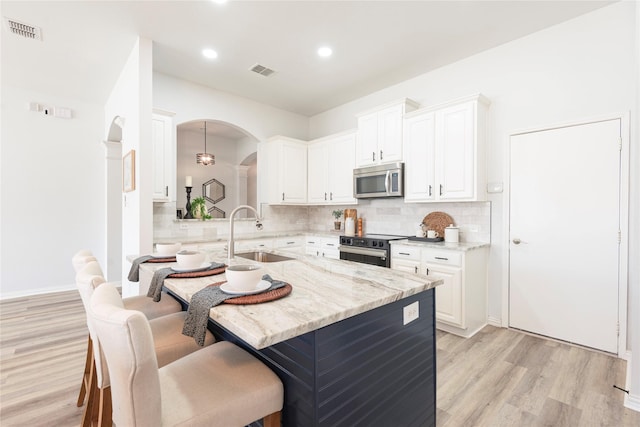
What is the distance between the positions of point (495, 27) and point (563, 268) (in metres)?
2.44

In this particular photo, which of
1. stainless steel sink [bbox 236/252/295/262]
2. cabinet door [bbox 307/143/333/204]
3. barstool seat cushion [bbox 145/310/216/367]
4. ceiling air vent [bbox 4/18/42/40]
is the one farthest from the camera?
cabinet door [bbox 307/143/333/204]

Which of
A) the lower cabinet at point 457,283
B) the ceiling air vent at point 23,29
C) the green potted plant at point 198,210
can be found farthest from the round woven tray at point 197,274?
the ceiling air vent at point 23,29

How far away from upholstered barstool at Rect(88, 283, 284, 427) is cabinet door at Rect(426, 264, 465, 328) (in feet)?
7.65

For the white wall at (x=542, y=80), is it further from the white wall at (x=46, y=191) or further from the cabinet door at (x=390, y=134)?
the white wall at (x=46, y=191)

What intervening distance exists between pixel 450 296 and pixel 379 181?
1.68 meters

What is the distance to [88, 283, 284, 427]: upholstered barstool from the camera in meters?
0.87

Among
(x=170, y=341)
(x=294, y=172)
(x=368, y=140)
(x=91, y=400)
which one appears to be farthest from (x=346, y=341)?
(x=294, y=172)

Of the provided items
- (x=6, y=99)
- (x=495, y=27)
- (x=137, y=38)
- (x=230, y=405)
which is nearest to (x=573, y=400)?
(x=230, y=405)

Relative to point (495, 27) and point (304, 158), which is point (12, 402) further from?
point (495, 27)

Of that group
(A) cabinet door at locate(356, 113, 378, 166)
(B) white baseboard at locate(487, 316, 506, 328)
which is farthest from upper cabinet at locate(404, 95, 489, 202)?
(B) white baseboard at locate(487, 316, 506, 328)

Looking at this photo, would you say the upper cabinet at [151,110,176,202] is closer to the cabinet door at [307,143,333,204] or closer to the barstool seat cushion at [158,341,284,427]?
the cabinet door at [307,143,333,204]

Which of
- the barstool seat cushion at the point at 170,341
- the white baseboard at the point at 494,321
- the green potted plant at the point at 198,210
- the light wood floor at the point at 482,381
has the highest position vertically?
the green potted plant at the point at 198,210

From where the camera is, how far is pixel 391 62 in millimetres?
3709

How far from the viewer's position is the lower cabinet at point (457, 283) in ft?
10.1
